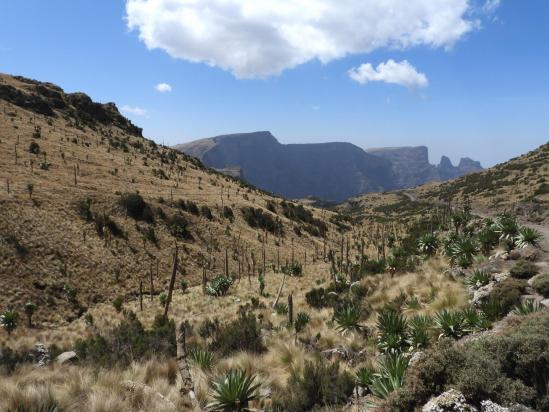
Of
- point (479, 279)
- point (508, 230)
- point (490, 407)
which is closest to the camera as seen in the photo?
point (490, 407)

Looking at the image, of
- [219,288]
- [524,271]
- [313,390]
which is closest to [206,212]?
[219,288]

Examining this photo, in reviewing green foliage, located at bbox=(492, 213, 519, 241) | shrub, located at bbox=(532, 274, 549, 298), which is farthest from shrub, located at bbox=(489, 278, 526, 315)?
green foliage, located at bbox=(492, 213, 519, 241)

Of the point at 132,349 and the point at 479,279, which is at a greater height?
the point at 479,279

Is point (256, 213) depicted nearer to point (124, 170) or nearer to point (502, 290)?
point (124, 170)

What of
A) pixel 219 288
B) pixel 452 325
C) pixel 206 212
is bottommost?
pixel 219 288

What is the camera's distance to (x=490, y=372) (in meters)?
6.39

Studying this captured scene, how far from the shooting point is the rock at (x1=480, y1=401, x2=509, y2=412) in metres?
5.74

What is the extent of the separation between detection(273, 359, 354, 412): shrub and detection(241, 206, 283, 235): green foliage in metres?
50.4

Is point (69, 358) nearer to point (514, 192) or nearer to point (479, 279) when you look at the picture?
point (479, 279)

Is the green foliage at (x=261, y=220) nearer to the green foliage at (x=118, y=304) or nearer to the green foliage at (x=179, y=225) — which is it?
the green foliage at (x=179, y=225)

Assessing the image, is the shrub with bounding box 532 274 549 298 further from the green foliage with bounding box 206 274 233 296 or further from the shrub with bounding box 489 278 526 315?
the green foliage with bounding box 206 274 233 296

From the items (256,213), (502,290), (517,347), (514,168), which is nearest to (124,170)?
(256,213)

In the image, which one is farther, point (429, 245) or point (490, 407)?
point (429, 245)

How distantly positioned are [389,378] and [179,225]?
140ft
